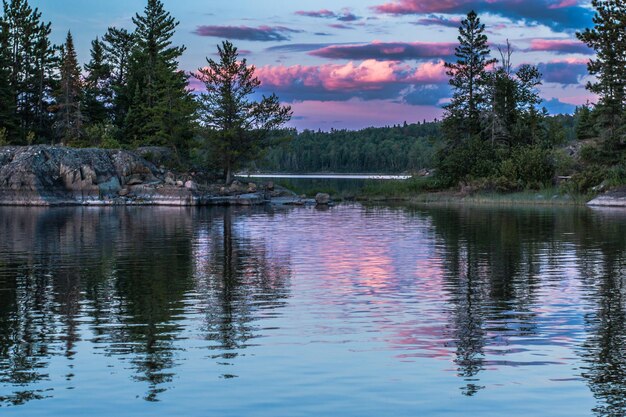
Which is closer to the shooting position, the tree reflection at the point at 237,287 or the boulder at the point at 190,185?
the tree reflection at the point at 237,287

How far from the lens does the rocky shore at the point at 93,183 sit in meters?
75.8

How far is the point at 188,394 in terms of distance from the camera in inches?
450

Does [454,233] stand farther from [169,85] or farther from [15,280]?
[169,85]

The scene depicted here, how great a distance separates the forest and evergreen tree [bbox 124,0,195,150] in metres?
0.16

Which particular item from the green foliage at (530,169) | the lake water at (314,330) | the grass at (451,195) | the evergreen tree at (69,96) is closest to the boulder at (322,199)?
the grass at (451,195)

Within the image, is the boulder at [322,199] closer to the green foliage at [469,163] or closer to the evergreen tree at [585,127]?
the green foliage at [469,163]

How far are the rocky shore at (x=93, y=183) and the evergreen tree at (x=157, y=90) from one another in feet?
27.2

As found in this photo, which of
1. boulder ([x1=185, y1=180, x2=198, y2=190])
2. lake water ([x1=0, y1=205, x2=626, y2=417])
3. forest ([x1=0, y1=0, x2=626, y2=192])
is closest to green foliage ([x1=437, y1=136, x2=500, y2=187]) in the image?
forest ([x1=0, y1=0, x2=626, y2=192])

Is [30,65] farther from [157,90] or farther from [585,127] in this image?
[585,127]

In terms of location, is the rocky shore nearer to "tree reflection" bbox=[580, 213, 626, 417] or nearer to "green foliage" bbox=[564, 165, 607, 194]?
"green foliage" bbox=[564, 165, 607, 194]

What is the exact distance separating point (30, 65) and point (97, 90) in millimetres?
8314

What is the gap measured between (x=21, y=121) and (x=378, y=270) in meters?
81.6

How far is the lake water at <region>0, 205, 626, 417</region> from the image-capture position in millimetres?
11188

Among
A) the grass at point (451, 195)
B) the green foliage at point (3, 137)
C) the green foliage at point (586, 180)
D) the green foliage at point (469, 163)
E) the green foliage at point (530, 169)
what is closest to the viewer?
the grass at point (451, 195)
